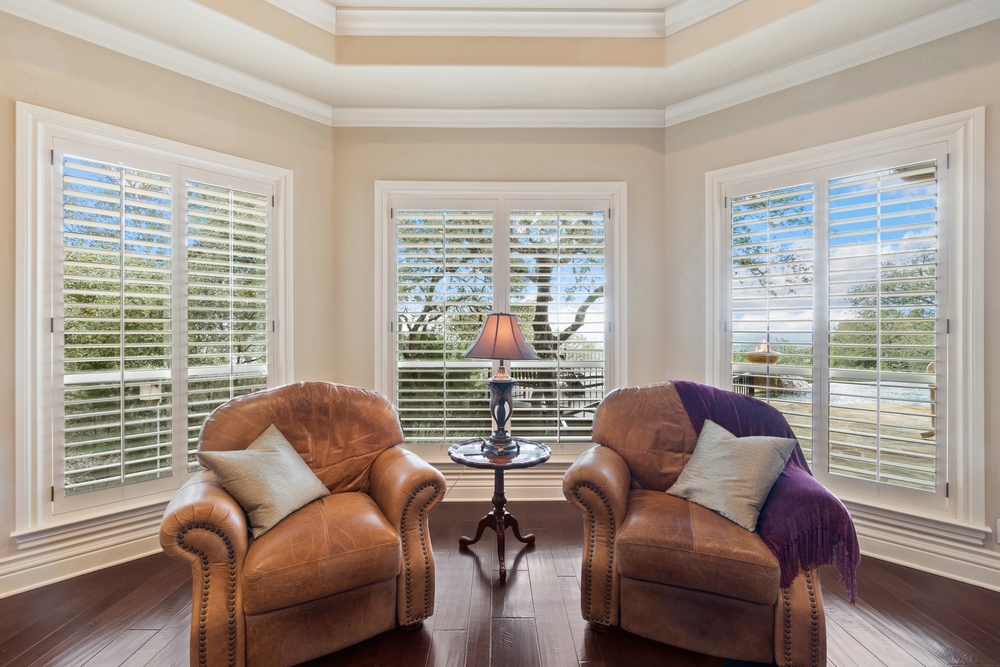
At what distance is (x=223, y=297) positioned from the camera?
9.31 feet

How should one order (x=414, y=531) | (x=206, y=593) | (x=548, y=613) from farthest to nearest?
1. (x=548, y=613)
2. (x=414, y=531)
3. (x=206, y=593)

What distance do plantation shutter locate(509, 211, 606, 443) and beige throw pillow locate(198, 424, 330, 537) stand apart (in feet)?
5.18

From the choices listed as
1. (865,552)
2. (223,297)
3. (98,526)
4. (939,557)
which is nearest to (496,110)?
(223,297)

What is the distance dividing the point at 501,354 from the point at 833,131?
2242mm

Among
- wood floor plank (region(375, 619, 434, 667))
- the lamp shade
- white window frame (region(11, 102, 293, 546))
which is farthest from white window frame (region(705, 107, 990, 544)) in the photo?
white window frame (region(11, 102, 293, 546))

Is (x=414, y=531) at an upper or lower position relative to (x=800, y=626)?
upper

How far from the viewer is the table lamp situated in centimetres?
244

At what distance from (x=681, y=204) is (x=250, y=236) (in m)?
2.83

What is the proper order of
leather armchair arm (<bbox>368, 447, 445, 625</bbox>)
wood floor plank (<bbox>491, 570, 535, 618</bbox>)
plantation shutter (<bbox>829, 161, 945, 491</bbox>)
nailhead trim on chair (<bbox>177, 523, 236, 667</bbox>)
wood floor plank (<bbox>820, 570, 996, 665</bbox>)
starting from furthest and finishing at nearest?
1. plantation shutter (<bbox>829, 161, 945, 491</bbox>)
2. wood floor plank (<bbox>491, 570, 535, 618</bbox>)
3. leather armchair arm (<bbox>368, 447, 445, 625</bbox>)
4. wood floor plank (<bbox>820, 570, 996, 665</bbox>)
5. nailhead trim on chair (<bbox>177, 523, 236, 667</bbox>)

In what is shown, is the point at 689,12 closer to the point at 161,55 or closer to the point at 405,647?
the point at 161,55

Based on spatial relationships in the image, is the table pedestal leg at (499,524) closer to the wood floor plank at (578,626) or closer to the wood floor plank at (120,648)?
the wood floor plank at (578,626)

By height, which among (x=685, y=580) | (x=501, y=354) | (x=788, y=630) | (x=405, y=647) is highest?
(x=501, y=354)

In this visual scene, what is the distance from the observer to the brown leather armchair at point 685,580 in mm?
1623

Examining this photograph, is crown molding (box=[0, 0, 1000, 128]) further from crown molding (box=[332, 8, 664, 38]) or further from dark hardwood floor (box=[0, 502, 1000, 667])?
dark hardwood floor (box=[0, 502, 1000, 667])
